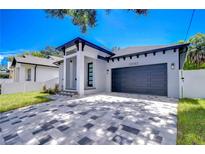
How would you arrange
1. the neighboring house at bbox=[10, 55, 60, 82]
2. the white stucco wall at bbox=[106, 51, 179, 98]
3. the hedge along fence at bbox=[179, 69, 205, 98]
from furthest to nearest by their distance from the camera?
the neighboring house at bbox=[10, 55, 60, 82], the white stucco wall at bbox=[106, 51, 179, 98], the hedge along fence at bbox=[179, 69, 205, 98]

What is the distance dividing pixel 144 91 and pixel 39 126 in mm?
7248

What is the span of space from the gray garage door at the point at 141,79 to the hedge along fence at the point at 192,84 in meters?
0.94

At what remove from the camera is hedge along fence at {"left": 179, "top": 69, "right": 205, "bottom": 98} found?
22.0 feet

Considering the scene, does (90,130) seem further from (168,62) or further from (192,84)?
(192,84)

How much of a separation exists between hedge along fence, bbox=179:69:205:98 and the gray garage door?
94 centimetres

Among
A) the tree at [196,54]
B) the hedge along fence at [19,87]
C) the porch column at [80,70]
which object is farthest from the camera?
the tree at [196,54]

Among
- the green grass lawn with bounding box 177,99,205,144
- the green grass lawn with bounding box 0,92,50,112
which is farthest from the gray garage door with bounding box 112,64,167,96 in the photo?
the green grass lawn with bounding box 0,92,50,112

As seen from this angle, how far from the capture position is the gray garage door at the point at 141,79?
24.8 ft

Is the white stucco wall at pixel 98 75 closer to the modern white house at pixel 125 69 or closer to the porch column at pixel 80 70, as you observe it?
the modern white house at pixel 125 69

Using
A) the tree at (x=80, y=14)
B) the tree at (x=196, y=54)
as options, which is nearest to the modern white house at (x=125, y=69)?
the tree at (x=80, y=14)

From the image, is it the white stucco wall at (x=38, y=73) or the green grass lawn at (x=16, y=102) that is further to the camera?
the white stucco wall at (x=38, y=73)

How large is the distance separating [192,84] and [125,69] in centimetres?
460

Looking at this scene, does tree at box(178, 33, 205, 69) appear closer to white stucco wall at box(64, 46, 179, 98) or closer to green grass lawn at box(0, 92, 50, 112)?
white stucco wall at box(64, 46, 179, 98)

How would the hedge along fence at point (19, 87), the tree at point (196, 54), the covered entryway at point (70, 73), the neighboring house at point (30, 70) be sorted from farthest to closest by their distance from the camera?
the tree at point (196, 54) < the neighboring house at point (30, 70) < the hedge along fence at point (19, 87) < the covered entryway at point (70, 73)
